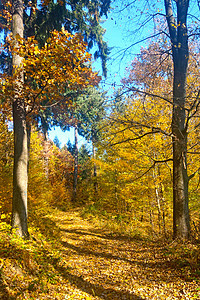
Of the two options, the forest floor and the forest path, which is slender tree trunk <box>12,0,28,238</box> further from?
the forest path

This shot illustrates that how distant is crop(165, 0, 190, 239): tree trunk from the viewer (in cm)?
483

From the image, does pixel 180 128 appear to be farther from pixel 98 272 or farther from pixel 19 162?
pixel 19 162

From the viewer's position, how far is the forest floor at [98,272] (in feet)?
10.1

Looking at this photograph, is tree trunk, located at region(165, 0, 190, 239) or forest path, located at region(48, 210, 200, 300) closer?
forest path, located at region(48, 210, 200, 300)

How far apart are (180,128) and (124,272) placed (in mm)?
3821

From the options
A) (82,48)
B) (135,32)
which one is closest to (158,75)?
(135,32)

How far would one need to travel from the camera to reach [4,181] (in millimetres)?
5734

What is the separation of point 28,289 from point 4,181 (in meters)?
3.54

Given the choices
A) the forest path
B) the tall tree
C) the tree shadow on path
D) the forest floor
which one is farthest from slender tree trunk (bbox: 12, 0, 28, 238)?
the tall tree

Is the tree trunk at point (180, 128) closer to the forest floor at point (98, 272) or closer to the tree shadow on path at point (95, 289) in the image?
the forest floor at point (98, 272)

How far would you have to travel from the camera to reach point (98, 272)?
4.32m

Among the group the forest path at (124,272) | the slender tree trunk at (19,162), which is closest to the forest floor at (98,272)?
the forest path at (124,272)

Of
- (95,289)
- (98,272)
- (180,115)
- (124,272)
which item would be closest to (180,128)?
(180,115)

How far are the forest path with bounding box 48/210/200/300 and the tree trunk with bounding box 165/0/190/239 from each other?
2.94 feet
